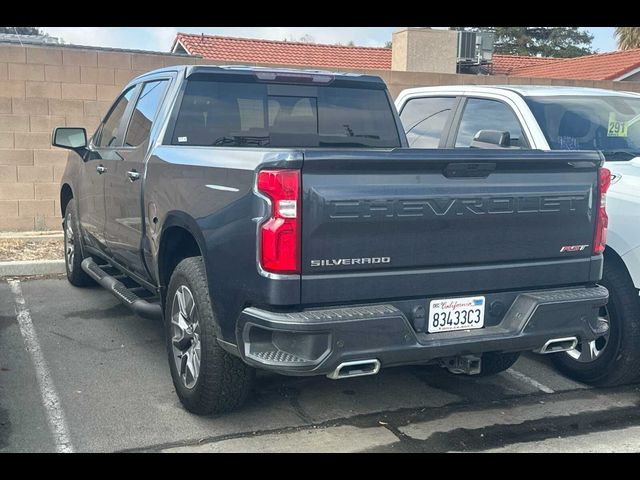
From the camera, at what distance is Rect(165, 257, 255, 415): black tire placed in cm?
407

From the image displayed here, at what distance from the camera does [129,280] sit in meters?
6.00

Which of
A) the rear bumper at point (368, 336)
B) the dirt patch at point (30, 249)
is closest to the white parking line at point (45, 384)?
the rear bumper at point (368, 336)

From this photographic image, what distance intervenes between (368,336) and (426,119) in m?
A: 3.54

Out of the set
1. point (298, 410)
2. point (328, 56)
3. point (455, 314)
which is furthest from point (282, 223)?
point (328, 56)

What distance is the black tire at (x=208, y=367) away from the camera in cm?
407

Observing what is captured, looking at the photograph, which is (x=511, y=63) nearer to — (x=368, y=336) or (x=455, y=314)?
(x=455, y=314)

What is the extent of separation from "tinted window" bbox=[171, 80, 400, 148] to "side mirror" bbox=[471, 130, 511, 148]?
0.59 m

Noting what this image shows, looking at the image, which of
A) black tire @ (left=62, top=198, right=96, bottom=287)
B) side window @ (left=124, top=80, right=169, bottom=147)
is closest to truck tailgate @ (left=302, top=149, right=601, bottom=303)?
side window @ (left=124, top=80, right=169, bottom=147)

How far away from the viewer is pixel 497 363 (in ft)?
16.8

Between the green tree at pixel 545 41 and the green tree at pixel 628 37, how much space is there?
17029 mm

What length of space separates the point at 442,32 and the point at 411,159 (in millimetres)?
17594

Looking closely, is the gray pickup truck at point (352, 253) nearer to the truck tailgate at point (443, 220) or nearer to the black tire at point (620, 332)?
the truck tailgate at point (443, 220)

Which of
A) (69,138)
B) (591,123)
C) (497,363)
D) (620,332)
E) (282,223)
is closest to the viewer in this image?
(282,223)
